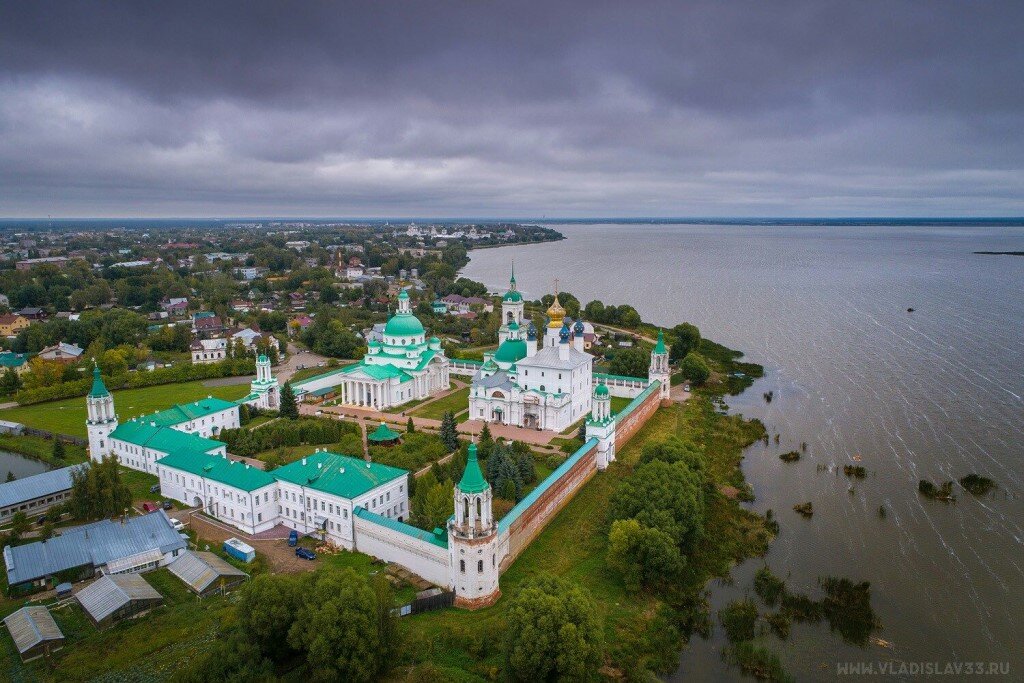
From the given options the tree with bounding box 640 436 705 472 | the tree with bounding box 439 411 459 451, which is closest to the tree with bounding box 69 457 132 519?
the tree with bounding box 439 411 459 451

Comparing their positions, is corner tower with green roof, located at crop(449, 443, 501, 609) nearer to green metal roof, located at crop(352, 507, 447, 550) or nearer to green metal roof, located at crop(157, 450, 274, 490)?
green metal roof, located at crop(352, 507, 447, 550)

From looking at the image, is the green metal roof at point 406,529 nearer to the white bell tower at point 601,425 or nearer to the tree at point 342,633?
the tree at point 342,633

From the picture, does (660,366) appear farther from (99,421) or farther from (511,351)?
(99,421)

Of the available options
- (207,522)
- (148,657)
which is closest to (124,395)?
(207,522)

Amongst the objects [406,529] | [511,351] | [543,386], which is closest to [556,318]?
[511,351]

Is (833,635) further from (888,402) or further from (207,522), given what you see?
(888,402)

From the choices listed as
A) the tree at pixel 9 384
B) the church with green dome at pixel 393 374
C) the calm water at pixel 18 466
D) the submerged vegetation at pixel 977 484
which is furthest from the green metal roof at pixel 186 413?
the submerged vegetation at pixel 977 484
